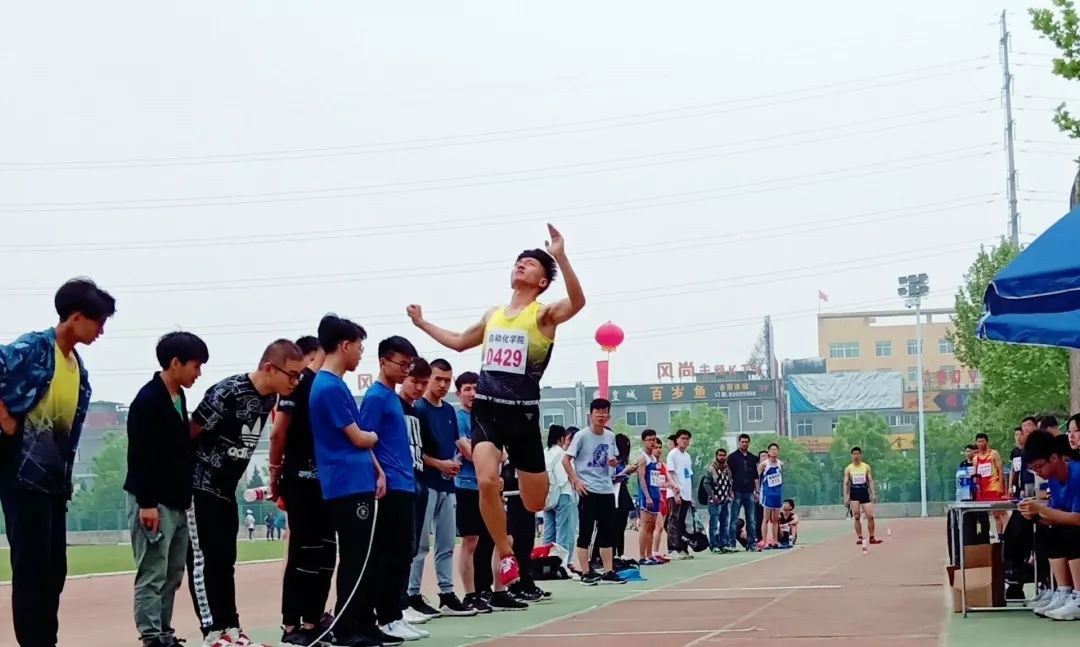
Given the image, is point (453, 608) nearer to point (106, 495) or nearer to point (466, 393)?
point (466, 393)

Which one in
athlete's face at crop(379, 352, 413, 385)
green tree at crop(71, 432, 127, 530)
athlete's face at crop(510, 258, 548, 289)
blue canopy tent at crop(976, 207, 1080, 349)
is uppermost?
→ athlete's face at crop(510, 258, 548, 289)

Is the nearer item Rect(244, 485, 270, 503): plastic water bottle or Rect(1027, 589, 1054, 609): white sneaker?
Rect(244, 485, 270, 503): plastic water bottle

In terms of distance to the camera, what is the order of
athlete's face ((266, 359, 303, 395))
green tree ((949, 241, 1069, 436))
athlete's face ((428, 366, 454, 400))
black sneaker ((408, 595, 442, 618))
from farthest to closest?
green tree ((949, 241, 1069, 436)), athlete's face ((428, 366, 454, 400)), black sneaker ((408, 595, 442, 618)), athlete's face ((266, 359, 303, 395))

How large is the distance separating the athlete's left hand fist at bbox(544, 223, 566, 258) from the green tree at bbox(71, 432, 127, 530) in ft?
149

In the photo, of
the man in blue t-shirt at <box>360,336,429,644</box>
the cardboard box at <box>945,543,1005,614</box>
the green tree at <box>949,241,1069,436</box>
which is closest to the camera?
the man in blue t-shirt at <box>360,336,429,644</box>

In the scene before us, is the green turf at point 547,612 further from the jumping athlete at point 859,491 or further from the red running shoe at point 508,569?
the jumping athlete at point 859,491

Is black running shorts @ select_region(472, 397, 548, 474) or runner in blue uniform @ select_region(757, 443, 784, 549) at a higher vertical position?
black running shorts @ select_region(472, 397, 548, 474)

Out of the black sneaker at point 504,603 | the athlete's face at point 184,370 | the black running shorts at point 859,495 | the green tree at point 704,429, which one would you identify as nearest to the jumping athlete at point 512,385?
the black sneaker at point 504,603

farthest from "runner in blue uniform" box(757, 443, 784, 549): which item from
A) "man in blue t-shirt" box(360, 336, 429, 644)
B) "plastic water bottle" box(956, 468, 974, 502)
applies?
"man in blue t-shirt" box(360, 336, 429, 644)

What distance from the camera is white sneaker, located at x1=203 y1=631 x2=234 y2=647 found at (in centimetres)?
915

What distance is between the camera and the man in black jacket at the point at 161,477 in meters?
8.88

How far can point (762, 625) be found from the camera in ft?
33.4

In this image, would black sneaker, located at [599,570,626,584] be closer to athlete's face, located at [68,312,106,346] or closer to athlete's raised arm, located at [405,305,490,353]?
athlete's raised arm, located at [405,305,490,353]

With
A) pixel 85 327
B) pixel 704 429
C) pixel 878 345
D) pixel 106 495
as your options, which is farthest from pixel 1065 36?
pixel 878 345
